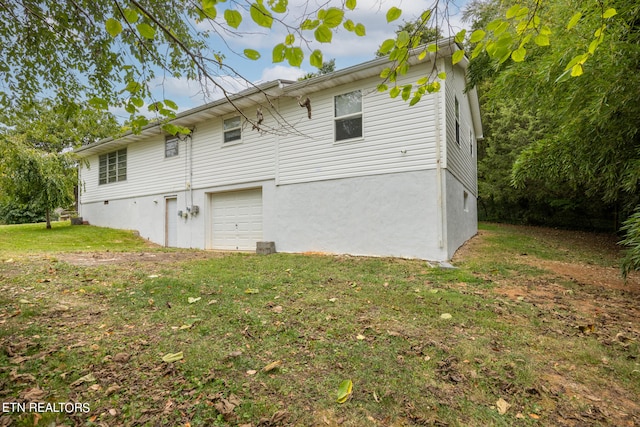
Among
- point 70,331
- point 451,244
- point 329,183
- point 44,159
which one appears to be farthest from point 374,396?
point 44,159

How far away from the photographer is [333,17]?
178 centimetres

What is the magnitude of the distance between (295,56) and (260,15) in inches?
11.6

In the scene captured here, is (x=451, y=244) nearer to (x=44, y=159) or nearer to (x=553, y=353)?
(x=553, y=353)

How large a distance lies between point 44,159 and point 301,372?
47.0ft

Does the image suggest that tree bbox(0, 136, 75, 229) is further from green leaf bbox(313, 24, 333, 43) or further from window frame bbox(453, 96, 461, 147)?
window frame bbox(453, 96, 461, 147)

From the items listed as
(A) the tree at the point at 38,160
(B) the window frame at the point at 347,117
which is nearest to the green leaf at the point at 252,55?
(A) the tree at the point at 38,160

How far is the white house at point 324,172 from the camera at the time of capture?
22.9 feet

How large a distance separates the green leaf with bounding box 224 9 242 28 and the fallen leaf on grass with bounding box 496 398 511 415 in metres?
2.93

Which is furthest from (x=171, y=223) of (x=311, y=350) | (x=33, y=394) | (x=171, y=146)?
(x=311, y=350)

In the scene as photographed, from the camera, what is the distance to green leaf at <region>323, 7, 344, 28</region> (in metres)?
1.76

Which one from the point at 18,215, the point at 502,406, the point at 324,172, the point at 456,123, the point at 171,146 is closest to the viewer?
the point at 502,406

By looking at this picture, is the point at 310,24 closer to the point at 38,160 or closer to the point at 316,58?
the point at 316,58

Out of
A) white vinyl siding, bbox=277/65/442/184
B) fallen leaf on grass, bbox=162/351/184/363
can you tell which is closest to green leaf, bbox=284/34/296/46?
fallen leaf on grass, bbox=162/351/184/363

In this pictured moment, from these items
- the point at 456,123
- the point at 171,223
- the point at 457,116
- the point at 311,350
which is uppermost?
the point at 457,116
